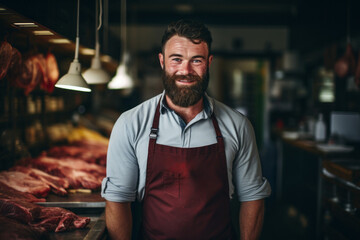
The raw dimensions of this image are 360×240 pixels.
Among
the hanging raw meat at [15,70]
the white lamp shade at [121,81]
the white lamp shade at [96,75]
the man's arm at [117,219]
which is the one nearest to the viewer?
the man's arm at [117,219]

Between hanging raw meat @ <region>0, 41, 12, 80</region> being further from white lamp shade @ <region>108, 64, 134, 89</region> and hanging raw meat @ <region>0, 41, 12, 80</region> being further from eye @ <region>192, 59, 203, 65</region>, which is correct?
white lamp shade @ <region>108, 64, 134, 89</region>

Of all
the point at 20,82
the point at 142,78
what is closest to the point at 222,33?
the point at 142,78

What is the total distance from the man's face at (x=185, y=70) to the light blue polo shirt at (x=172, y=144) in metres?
0.11

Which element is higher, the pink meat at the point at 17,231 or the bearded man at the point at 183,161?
the bearded man at the point at 183,161

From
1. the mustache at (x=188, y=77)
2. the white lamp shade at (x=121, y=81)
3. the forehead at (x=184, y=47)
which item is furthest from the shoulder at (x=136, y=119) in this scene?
the white lamp shade at (x=121, y=81)

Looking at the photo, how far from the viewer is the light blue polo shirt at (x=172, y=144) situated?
5.90ft

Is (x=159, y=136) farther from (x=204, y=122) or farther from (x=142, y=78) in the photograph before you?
(x=142, y=78)

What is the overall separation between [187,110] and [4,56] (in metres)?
1.12

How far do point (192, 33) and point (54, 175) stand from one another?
1477 mm

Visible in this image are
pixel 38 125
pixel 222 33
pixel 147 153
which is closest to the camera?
pixel 147 153

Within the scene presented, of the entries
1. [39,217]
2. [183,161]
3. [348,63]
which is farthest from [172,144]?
[348,63]

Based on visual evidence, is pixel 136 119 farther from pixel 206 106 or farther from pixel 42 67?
pixel 42 67

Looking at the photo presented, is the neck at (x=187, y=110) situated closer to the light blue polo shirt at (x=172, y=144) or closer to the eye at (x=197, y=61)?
the light blue polo shirt at (x=172, y=144)

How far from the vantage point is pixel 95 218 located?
196 centimetres
